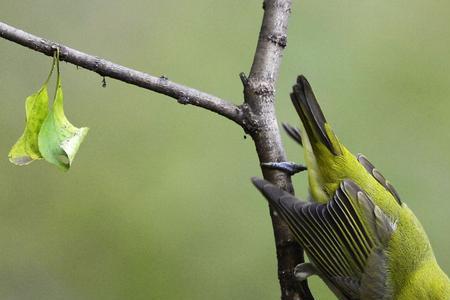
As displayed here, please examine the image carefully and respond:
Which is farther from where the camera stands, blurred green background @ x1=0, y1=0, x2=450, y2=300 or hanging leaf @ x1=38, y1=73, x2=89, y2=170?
blurred green background @ x1=0, y1=0, x2=450, y2=300

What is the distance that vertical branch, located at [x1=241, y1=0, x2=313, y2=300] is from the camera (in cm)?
201

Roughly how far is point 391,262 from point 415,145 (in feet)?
5.32

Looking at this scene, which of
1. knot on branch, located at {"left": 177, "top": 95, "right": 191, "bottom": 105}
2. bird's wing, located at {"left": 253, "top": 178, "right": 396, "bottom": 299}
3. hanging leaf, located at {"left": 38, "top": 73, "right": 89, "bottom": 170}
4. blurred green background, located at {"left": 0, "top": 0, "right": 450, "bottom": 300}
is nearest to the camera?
hanging leaf, located at {"left": 38, "top": 73, "right": 89, "bottom": 170}

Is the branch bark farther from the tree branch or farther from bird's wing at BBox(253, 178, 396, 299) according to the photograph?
bird's wing at BBox(253, 178, 396, 299)

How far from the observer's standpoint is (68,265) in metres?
3.57

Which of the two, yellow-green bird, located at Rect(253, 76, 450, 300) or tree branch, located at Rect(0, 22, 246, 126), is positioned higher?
tree branch, located at Rect(0, 22, 246, 126)

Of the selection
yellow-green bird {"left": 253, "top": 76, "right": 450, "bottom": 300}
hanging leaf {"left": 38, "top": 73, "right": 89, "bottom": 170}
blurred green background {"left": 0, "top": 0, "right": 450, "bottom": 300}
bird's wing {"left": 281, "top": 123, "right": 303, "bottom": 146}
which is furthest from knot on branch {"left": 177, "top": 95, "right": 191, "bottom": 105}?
blurred green background {"left": 0, "top": 0, "right": 450, "bottom": 300}

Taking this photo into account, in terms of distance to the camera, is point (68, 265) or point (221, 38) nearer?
point (68, 265)

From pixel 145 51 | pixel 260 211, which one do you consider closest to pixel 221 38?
pixel 145 51

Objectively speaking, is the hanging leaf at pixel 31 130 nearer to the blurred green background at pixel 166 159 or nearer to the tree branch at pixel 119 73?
the tree branch at pixel 119 73

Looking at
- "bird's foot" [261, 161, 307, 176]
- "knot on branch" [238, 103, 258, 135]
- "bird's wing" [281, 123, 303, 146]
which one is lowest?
"bird's foot" [261, 161, 307, 176]

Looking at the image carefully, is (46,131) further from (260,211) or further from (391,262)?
(260,211)

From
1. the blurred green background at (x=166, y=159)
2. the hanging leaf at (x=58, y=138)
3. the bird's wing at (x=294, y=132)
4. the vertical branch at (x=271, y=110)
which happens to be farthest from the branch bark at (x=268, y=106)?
the blurred green background at (x=166, y=159)

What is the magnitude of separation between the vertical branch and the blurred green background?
143 cm
